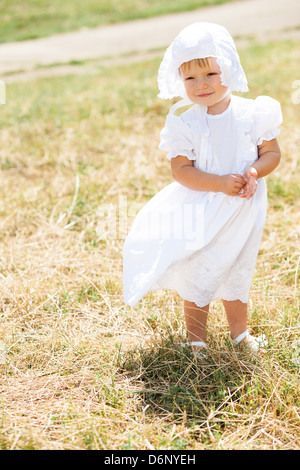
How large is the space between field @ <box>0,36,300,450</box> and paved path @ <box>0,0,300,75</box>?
22.5ft

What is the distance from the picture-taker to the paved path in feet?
38.1

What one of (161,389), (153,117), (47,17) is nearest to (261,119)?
(161,389)

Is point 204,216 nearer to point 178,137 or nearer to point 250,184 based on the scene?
point 250,184

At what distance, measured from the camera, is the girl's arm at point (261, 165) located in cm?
205

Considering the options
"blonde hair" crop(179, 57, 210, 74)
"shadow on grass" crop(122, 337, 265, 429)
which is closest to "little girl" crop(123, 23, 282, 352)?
"blonde hair" crop(179, 57, 210, 74)

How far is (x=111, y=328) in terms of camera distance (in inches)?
98.3

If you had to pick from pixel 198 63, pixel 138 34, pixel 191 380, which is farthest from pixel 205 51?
pixel 138 34

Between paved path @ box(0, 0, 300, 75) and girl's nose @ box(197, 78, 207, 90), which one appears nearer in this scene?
girl's nose @ box(197, 78, 207, 90)

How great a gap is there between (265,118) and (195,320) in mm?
850

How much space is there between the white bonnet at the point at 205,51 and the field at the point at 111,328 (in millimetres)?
1050

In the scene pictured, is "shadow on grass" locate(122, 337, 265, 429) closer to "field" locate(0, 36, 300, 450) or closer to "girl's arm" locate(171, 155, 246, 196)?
"field" locate(0, 36, 300, 450)

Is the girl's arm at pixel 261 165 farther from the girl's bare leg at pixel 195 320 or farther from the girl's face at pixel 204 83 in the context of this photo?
the girl's bare leg at pixel 195 320

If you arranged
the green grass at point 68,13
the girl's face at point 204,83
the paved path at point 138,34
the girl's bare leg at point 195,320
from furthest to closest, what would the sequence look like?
1. the green grass at point 68,13
2. the paved path at point 138,34
3. the girl's bare leg at point 195,320
4. the girl's face at point 204,83

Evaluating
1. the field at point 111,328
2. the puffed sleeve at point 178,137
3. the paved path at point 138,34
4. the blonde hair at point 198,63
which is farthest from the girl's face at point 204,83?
the paved path at point 138,34
